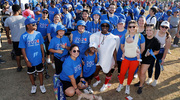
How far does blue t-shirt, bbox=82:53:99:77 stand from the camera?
157 inches

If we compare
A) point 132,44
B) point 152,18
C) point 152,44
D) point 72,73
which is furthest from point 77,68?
point 152,18

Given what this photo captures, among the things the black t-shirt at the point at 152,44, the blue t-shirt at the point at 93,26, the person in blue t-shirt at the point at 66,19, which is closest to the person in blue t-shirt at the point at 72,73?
the blue t-shirt at the point at 93,26

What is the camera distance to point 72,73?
3492mm

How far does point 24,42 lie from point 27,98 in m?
1.72

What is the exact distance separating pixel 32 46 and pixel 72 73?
142cm

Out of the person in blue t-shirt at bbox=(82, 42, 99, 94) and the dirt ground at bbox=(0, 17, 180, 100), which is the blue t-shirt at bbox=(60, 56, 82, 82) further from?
the dirt ground at bbox=(0, 17, 180, 100)

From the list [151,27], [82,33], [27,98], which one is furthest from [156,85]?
[27,98]

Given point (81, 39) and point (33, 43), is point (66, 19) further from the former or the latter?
point (33, 43)

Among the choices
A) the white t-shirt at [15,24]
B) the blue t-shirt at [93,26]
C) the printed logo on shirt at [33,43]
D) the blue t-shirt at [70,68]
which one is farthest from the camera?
the blue t-shirt at [93,26]

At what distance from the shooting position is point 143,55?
13.2 ft

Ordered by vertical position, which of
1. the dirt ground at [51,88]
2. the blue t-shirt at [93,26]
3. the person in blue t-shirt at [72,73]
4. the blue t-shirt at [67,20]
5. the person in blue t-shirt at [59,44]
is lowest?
the dirt ground at [51,88]

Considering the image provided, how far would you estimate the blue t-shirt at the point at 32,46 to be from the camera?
368 centimetres

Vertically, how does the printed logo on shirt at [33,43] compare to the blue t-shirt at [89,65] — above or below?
above

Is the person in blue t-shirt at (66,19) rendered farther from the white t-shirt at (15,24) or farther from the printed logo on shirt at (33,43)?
the printed logo on shirt at (33,43)
